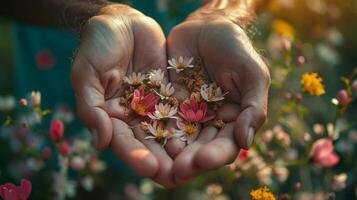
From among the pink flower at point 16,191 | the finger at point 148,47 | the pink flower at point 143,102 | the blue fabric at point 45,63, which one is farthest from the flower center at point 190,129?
the blue fabric at point 45,63

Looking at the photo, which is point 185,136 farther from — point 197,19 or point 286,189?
point 286,189

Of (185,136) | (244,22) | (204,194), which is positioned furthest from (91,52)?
(204,194)

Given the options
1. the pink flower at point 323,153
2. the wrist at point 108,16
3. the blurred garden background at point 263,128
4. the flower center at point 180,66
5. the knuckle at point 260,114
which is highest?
the wrist at point 108,16

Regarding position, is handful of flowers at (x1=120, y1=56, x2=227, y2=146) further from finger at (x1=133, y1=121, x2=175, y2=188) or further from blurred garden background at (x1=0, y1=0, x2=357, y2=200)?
blurred garden background at (x1=0, y1=0, x2=357, y2=200)

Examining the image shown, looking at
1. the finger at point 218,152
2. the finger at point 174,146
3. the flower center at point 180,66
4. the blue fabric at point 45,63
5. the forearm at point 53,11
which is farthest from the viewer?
the blue fabric at point 45,63

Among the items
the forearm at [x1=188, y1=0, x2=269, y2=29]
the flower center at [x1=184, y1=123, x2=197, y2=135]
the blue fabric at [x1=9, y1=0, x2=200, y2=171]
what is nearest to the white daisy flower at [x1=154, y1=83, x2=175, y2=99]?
the flower center at [x1=184, y1=123, x2=197, y2=135]

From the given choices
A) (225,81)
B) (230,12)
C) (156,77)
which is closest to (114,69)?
(156,77)

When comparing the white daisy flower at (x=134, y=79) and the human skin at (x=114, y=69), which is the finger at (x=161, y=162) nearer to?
the human skin at (x=114, y=69)
